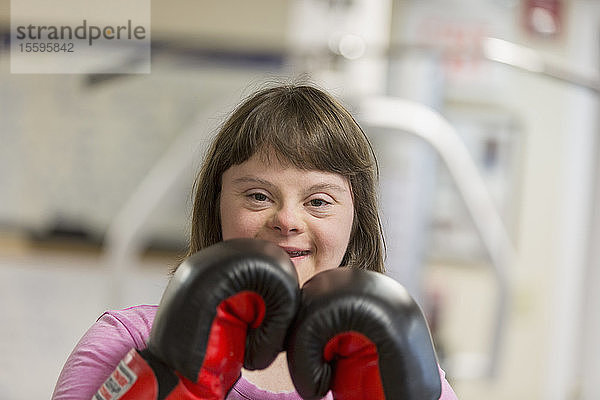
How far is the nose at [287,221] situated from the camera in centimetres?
128

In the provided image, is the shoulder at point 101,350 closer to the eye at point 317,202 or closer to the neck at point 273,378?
the neck at point 273,378

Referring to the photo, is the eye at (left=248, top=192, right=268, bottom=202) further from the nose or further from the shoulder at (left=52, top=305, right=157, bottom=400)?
the shoulder at (left=52, top=305, right=157, bottom=400)

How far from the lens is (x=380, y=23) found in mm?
2840

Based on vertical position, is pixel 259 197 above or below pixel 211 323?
above

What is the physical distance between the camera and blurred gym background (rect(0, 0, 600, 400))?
9.00ft

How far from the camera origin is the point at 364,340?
43.4 inches

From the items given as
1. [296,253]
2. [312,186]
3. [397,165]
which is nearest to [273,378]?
[296,253]

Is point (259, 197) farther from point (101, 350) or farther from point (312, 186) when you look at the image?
point (101, 350)

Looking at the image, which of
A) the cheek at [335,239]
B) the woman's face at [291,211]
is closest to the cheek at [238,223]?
the woman's face at [291,211]

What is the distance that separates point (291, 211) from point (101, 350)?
0.36 m

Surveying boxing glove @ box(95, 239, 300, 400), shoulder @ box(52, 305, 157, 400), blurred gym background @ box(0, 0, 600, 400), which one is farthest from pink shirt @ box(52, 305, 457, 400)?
blurred gym background @ box(0, 0, 600, 400)

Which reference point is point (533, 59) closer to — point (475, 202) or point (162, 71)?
point (475, 202)

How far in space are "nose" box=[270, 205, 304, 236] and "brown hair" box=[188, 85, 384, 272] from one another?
0.08 metres

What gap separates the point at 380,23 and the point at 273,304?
191 centimetres
